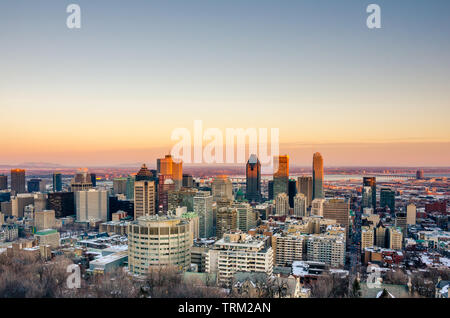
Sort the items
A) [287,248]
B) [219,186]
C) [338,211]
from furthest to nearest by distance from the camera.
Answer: [219,186] < [338,211] < [287,248]

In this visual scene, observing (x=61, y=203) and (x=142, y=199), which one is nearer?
(x=142, y=199)

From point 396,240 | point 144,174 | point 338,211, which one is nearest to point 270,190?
point 144,174

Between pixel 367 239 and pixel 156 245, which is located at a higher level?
pixel 156 245

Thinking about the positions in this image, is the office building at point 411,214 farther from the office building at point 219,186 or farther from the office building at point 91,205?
the office building at point 91,205

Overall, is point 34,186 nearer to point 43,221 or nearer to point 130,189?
point 130,189

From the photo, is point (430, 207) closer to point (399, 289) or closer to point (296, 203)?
point (296, 203)

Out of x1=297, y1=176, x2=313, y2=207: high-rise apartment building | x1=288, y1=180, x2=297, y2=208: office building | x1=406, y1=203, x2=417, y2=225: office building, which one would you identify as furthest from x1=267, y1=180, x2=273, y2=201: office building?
x1=406, y1=203, x2=417, y2=225: office building
